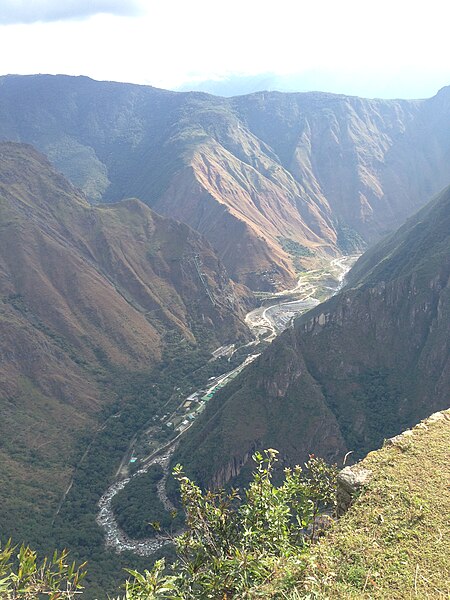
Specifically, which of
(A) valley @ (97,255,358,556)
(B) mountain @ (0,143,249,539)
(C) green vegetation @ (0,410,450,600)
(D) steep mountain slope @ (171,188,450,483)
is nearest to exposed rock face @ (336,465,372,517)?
(C) green vegetation @ (0,410,450,600)

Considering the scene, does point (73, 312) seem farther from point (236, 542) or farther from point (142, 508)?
point (236, 542)

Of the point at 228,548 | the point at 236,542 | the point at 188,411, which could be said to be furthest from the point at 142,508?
the point at 228,548

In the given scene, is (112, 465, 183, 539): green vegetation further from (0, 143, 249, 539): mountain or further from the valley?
(0, 143, 249, 539): mountain

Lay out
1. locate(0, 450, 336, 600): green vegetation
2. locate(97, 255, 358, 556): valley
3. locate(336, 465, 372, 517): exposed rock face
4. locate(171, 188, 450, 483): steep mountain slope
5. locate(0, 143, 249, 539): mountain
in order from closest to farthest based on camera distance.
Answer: locate(0, 450, 336, 600): green vegetation → locate(336, 465, 372, 517): exposed rock face → locate(97, 255, 358, 556): valley → locate(171, 188, 450, 483): steep mountain slope → locate(0, 143, 249, 539): mountain

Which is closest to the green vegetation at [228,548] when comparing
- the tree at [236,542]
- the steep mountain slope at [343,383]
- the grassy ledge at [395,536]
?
the tree at [236,542]

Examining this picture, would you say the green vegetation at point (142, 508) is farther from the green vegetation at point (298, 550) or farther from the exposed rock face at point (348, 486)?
the green vegetation at point (298, 550)
